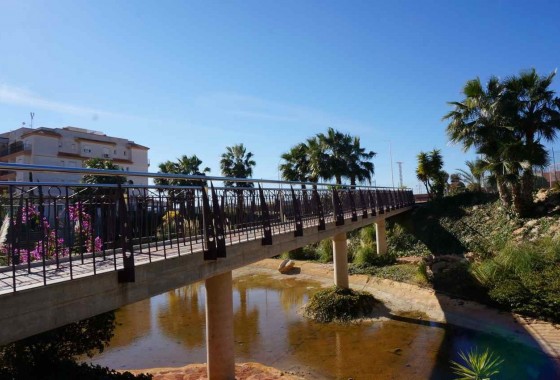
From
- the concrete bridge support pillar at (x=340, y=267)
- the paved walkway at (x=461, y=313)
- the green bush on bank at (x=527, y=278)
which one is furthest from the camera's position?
the concrete bridge support pillar at (x=340, y=267)

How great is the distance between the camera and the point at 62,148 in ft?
111

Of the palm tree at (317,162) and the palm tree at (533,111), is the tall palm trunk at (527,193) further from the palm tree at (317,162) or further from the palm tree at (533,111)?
the palm tree at (317,162)

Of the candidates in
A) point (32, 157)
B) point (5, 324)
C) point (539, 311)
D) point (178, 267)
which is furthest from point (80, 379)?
point (32, 157)

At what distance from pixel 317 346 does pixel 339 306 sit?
2835mm

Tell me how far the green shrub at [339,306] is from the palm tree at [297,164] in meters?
15.6

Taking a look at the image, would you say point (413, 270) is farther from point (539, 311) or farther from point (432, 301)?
point (539, 311)

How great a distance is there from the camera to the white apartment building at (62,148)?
32094mm

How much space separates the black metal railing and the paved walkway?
6976 mm

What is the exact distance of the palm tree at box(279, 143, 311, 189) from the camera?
97.7 ft

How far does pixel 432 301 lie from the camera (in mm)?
14211

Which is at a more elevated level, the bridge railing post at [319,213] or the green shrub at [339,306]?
the bridge railing post at [319,213]

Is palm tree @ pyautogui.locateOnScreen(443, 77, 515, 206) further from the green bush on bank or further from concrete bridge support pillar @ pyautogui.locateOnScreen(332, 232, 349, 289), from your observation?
concrete bridge support pillar @ pyautogui.locateOnScreen(332, 232, 349, 289)

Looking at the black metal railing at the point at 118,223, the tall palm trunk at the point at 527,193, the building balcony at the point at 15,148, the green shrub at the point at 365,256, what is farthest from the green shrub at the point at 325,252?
the building balcony at the point at 15,148

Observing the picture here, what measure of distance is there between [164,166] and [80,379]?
1108 inches
